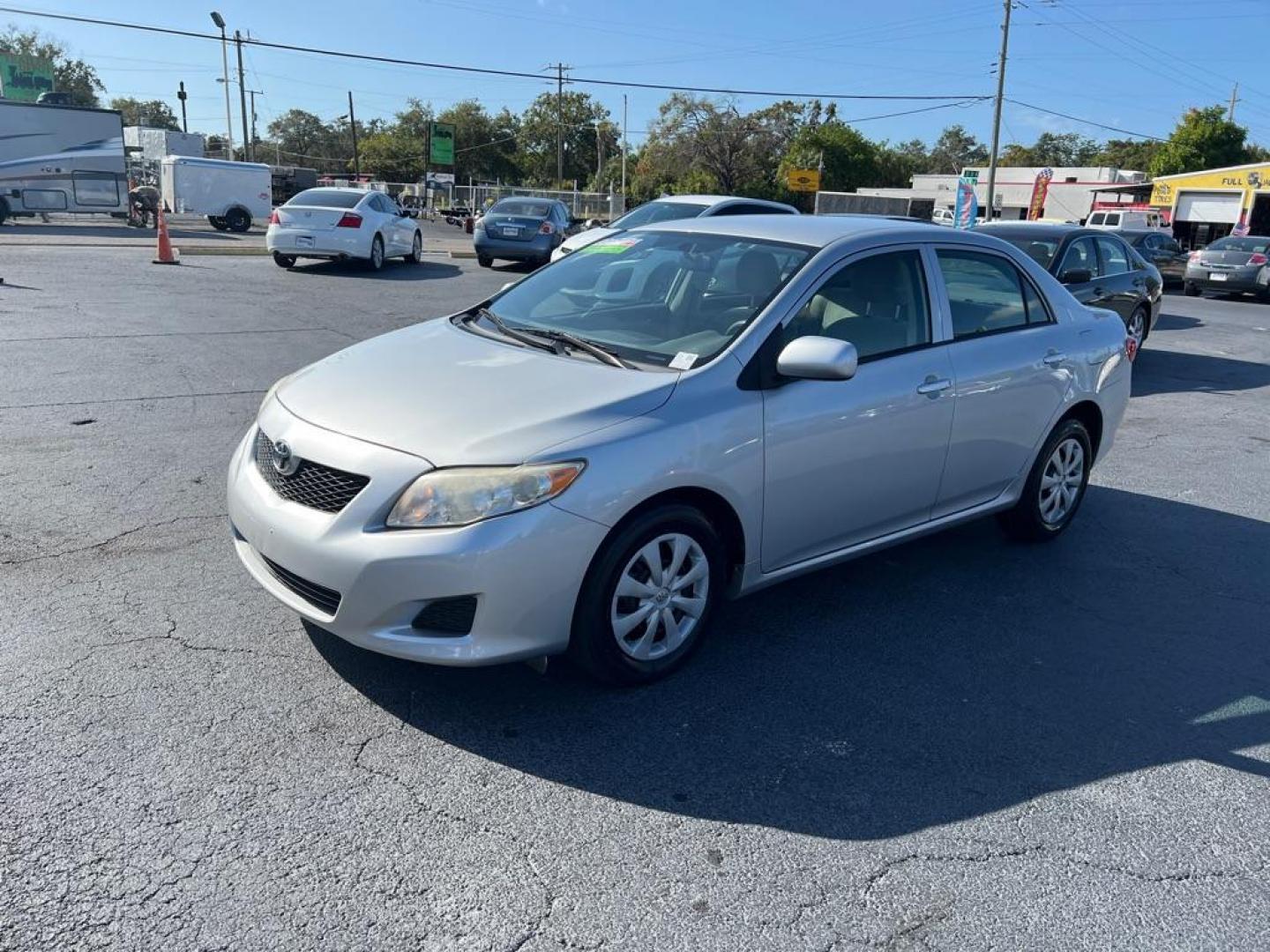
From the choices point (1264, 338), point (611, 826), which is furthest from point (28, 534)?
point (1264, 338)

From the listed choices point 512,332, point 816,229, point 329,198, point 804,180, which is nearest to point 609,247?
point 512,332

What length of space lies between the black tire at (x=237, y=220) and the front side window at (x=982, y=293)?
31.8 metres

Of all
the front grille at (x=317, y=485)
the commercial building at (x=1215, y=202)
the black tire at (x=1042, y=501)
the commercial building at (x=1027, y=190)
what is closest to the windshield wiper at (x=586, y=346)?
the front grille at (x=317, y=485)

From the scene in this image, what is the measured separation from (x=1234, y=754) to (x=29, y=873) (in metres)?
3.86

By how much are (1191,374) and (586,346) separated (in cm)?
1078

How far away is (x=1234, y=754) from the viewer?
356 cm

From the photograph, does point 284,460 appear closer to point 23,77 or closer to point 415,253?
point 415,253

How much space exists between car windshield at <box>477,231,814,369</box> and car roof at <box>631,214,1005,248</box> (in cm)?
8

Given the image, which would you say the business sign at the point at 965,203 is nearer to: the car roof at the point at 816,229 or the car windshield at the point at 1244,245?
the car windshield at the point at 1244,245

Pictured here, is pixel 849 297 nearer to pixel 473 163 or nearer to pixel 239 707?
pixel 239 707

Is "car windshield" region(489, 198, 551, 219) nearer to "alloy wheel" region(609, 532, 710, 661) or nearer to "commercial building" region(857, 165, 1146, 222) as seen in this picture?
"alloy wheel" region(609, 532, 710, 661)

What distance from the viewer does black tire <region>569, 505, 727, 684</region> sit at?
3408mm

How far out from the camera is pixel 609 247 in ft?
16.3

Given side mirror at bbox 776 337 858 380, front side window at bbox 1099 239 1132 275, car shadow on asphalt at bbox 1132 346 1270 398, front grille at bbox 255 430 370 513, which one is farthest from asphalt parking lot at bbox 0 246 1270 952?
front side window at bbox 1099 239 1132 275
